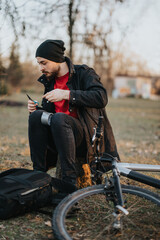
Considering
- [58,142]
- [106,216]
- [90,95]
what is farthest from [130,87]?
[106,216]

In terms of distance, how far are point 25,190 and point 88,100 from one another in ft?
3.36

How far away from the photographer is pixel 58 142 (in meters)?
2.50

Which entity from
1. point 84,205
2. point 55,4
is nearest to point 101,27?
point 55,4

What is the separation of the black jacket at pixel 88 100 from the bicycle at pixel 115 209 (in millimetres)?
580

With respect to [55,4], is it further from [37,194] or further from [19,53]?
[37,194]

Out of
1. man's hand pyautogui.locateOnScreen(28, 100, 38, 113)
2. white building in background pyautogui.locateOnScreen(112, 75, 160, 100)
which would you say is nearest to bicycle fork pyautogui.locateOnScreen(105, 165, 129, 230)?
man's hand pyautogui.locateOnScreen(28, 100, 38, 113)

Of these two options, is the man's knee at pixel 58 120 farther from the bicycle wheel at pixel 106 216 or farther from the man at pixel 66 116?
the bicycle wheel at pixel 106 216

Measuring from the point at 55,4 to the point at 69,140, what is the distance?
4.19m

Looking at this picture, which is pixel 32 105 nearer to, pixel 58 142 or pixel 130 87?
pixel 58 142

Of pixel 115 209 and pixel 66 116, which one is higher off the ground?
pixel 66 116

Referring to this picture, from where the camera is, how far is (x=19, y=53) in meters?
6.52

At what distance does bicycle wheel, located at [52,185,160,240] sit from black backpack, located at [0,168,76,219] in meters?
0.33

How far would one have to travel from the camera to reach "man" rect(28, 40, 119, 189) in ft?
8.23

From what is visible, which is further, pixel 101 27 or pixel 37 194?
pixel 101 27
